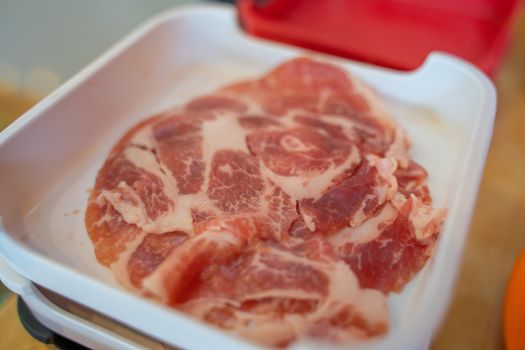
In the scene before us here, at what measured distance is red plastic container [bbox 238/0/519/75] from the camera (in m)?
1.40

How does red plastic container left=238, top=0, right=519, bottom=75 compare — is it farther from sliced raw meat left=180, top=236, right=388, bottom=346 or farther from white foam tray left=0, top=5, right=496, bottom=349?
sliced raw meat left=180, top=236, right=388, bottom=346

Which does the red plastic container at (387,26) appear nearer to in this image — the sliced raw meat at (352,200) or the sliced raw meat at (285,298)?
the sliced raw meat at (352,200)

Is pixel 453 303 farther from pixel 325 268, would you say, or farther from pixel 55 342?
pixel 55 342

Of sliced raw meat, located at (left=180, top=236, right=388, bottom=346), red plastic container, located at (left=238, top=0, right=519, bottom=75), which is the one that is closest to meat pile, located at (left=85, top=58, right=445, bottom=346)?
sliced raw meat, located at (left=180, top=236, right=388, bottom=346)

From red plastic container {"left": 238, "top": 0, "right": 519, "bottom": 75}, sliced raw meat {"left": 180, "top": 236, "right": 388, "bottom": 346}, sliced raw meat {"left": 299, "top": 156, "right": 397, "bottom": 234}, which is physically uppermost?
red plastic container {"left": 238, "top": 0, "right": 519, "bottom": 75}

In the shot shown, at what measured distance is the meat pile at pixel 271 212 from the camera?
77 cm

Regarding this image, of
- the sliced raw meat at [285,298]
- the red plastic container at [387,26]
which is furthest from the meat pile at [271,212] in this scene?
the red plastic container at [387,26]

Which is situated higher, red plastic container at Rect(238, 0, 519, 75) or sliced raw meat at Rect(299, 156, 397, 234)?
red plastic container at Rect(238, 0, 519, 75)

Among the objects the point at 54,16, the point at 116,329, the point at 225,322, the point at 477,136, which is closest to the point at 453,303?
the point at 477,136

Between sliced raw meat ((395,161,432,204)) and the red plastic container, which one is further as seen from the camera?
the red plastic container

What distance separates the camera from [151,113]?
1250 mm

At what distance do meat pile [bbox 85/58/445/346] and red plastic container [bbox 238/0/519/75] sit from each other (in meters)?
0.21

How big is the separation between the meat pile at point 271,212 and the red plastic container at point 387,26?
0.21 meters

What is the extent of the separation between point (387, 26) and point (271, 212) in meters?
1.00
